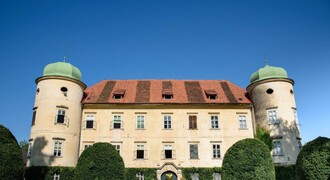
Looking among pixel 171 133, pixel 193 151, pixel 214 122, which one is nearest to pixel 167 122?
pixel 171 133

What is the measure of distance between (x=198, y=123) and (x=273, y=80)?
9361mm

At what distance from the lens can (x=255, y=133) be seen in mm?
32656

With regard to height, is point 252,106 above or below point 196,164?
above

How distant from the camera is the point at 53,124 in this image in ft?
98.5

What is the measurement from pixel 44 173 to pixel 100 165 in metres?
11.9

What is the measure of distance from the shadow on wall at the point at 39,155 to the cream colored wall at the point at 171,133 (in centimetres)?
374

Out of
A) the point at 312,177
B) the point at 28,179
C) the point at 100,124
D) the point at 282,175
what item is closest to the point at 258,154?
the point at 312,177

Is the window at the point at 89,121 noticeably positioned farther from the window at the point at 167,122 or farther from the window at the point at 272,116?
the window at the point at 272,116

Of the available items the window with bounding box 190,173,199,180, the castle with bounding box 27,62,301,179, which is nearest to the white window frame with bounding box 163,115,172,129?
the castle with bounding box 27,62,301,179

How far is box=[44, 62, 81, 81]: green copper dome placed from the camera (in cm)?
3164

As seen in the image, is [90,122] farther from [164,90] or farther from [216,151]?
[216,151]

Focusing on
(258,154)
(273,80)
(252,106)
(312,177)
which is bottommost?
(312,177)

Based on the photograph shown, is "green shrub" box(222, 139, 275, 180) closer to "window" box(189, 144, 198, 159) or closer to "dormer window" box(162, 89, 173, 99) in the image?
"window" box(189, 144, 198, 159)

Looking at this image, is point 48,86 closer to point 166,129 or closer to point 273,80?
point 166,129
